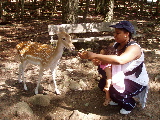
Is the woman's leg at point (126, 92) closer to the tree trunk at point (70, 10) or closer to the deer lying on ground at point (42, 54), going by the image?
the deer lying on ground at point (42, 54)

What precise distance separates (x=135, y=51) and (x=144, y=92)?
97cm

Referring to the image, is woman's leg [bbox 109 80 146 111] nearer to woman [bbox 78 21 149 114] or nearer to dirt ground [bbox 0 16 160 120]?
woman [bbox 78 21 149 114]

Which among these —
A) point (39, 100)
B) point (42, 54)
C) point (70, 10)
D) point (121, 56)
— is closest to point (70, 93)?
point (39, 100)

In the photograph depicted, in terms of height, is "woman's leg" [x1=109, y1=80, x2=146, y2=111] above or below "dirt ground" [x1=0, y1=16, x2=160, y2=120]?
above

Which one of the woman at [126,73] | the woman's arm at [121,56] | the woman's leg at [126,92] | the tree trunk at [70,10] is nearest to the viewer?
the woman's arm at [121,56]

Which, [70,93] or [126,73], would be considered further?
[70,93]

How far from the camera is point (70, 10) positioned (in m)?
6.32

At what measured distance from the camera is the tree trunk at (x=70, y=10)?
6.26 meters

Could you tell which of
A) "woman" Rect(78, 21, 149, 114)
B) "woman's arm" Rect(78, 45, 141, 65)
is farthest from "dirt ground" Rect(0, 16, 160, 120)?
"woman's arm" Rect(78, 45, 141, 65)

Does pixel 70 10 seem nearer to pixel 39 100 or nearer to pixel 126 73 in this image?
pixel 39 100

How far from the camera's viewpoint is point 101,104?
3.79 meters

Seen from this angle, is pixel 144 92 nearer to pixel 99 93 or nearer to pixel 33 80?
pixel 99 93

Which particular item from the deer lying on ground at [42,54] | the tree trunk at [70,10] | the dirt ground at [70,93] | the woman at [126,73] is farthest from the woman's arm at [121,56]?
the tree trunk at [70,10]

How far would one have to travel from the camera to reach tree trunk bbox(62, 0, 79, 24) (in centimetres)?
626
